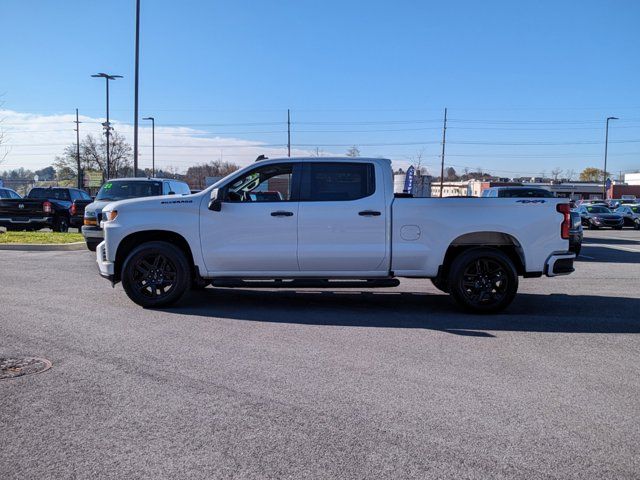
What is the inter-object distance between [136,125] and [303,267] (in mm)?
19392

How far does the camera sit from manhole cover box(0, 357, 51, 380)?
499 cm

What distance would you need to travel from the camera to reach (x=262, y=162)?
7.84 meters

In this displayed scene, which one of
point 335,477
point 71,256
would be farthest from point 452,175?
point 335,477

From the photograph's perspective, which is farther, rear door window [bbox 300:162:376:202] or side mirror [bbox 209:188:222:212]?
rear door window [bbox 300:162:376:202]

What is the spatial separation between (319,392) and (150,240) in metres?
4.22

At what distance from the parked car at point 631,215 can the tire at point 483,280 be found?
30379mm

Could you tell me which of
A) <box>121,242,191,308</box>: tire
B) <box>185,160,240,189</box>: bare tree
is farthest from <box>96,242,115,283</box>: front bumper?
<box>185,160,240,189</box>: bare tree

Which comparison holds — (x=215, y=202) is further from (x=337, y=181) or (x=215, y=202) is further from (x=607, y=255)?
(x=607, y=255)

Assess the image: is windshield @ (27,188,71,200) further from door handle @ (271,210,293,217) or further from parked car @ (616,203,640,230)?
parked car @ (616,203,640,230)

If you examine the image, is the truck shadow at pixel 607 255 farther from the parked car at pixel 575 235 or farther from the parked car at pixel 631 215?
the parked car at pixel 631 215

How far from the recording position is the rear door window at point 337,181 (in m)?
7.69

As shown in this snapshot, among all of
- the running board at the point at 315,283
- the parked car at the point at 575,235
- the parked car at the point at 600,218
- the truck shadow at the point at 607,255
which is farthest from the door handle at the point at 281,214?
the parked car at the point at 600,218

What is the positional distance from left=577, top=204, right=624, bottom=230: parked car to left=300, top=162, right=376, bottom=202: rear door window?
27.7 metres

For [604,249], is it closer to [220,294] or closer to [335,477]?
[220,294]
